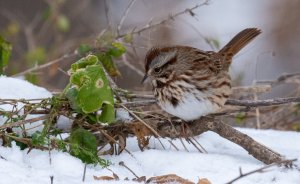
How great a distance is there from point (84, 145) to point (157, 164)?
381mm

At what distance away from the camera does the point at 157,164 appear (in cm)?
335

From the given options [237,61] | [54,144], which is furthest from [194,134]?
[237,61]

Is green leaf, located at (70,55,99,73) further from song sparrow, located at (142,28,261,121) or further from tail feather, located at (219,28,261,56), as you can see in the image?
tail feather, located at (219,28,261,56)

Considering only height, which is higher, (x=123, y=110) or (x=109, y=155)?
(x=123, y=110)

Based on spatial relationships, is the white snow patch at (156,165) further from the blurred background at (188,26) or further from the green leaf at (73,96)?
the blurred background at (188,26)

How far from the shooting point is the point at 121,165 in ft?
10.8

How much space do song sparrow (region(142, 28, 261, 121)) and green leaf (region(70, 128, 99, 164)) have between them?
649mm

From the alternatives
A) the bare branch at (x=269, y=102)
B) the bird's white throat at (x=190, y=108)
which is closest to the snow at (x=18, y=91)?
the bird's white throat at (x=190, y=108)

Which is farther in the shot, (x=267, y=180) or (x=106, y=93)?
(x=106, y=93)

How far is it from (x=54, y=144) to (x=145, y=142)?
1.79 feet

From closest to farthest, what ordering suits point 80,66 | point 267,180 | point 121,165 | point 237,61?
point 267,180 → point 121,165 → point 80,66 → point 237,61

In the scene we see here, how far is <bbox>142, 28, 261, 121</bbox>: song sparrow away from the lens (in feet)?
12.5

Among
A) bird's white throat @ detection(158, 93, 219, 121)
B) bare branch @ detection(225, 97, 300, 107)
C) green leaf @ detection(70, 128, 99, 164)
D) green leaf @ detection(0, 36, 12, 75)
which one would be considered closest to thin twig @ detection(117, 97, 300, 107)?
bare branch @ detection(225, 97, 300, 107)

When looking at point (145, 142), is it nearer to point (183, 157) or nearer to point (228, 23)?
point (183, 157)
